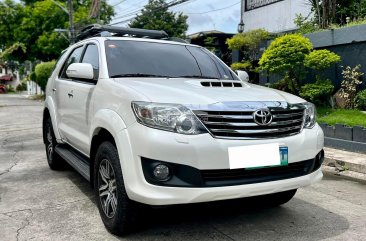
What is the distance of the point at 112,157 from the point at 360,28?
22.1 feet

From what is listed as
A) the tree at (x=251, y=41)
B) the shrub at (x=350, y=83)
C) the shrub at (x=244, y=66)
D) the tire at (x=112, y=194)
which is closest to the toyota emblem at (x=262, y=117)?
the tire at (x=112, y=194)

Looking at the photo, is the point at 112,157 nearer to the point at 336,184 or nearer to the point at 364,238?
the point at 364,238

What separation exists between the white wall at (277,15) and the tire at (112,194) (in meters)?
12.2

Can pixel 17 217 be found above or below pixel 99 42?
below

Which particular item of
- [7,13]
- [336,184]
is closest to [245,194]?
[336,184]

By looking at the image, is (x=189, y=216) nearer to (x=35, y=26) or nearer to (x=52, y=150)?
(x=52, y=150)

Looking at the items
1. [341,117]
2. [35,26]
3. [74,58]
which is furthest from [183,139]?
[35,26]

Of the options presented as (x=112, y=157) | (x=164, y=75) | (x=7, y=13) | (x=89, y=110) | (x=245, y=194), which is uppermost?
(x=7, y=13)

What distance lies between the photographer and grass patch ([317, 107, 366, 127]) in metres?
6.64

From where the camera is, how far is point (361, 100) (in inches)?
301

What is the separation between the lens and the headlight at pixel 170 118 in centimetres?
271

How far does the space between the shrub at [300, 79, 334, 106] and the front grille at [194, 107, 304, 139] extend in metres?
5.44

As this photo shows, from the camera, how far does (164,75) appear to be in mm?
3787

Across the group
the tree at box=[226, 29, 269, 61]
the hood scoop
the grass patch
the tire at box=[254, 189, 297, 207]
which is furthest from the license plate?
the tree at box=[226, 29, 269, 61]
